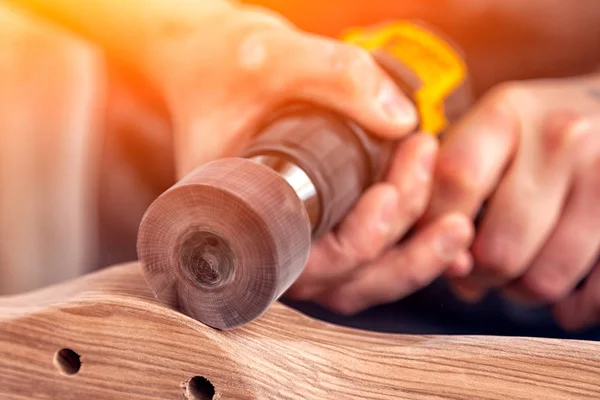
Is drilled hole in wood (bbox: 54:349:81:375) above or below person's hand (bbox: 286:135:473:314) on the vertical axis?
above

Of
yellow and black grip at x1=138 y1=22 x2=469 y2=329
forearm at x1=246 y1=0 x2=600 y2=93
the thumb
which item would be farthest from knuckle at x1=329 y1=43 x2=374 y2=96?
forearm at x1=246 y1=0 x2=600 y2=93

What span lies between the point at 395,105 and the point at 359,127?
0.04 m

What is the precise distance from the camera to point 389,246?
0.53 meters

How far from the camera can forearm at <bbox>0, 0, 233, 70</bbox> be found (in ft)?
1.95

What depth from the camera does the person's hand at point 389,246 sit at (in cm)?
47

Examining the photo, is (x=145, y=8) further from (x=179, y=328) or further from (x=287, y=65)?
(x=179, y=328)

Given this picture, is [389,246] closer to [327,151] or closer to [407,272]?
[407,272]

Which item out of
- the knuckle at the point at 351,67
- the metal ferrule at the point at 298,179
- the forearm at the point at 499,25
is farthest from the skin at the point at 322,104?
the forearm at the point at 499,25

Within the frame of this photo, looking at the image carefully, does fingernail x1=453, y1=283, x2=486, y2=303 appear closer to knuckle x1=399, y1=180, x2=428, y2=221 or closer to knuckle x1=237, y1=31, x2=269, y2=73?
knuckle x1=399, y1=180, x2=428, y2=221

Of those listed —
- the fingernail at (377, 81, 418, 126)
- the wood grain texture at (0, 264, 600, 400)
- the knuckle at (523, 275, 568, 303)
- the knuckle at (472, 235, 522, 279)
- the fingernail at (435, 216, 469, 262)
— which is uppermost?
the fingernail at (377, 81, 418, 126)

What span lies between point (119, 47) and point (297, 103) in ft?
1.02

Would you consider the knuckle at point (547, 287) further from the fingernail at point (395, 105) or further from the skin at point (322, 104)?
the fingernail at point (395, 105)

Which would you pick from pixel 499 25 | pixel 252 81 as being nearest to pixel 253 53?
pixel 252 81

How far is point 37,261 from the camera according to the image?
0.73 meters
